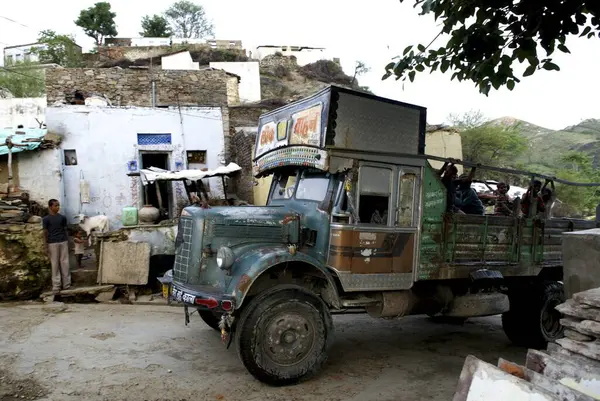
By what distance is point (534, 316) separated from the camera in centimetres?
643

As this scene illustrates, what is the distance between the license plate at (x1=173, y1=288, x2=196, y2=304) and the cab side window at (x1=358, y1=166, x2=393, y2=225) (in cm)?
201

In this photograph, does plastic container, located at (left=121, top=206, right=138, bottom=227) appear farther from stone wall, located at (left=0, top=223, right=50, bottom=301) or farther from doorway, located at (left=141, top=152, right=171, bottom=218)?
doorway, located at (left=141, top=152, right=171, bottom=218)

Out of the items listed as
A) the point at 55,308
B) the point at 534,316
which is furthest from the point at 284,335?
the point at 55,308

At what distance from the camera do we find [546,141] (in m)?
43.1

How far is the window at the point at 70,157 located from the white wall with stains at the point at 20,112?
12.2 m

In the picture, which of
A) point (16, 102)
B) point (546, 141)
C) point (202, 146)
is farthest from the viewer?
point (546, 141)

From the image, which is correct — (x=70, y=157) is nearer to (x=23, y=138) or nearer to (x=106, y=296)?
(x=23, y=138)

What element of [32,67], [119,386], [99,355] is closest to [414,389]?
[119,386]

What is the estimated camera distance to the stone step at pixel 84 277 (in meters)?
8.35

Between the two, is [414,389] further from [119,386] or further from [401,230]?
[119,386]

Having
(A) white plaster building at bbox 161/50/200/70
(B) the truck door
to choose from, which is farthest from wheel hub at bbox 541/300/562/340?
(A) white plaster building at bbox 161/50/200/70

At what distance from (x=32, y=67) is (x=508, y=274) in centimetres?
3395

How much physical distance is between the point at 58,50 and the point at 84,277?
117 feet

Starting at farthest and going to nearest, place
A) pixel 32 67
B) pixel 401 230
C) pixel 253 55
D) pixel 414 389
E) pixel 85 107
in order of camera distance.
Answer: pixel 253 55, pixel 32 67, pixel 85 107, pixel 401 230, pixel 414 389
